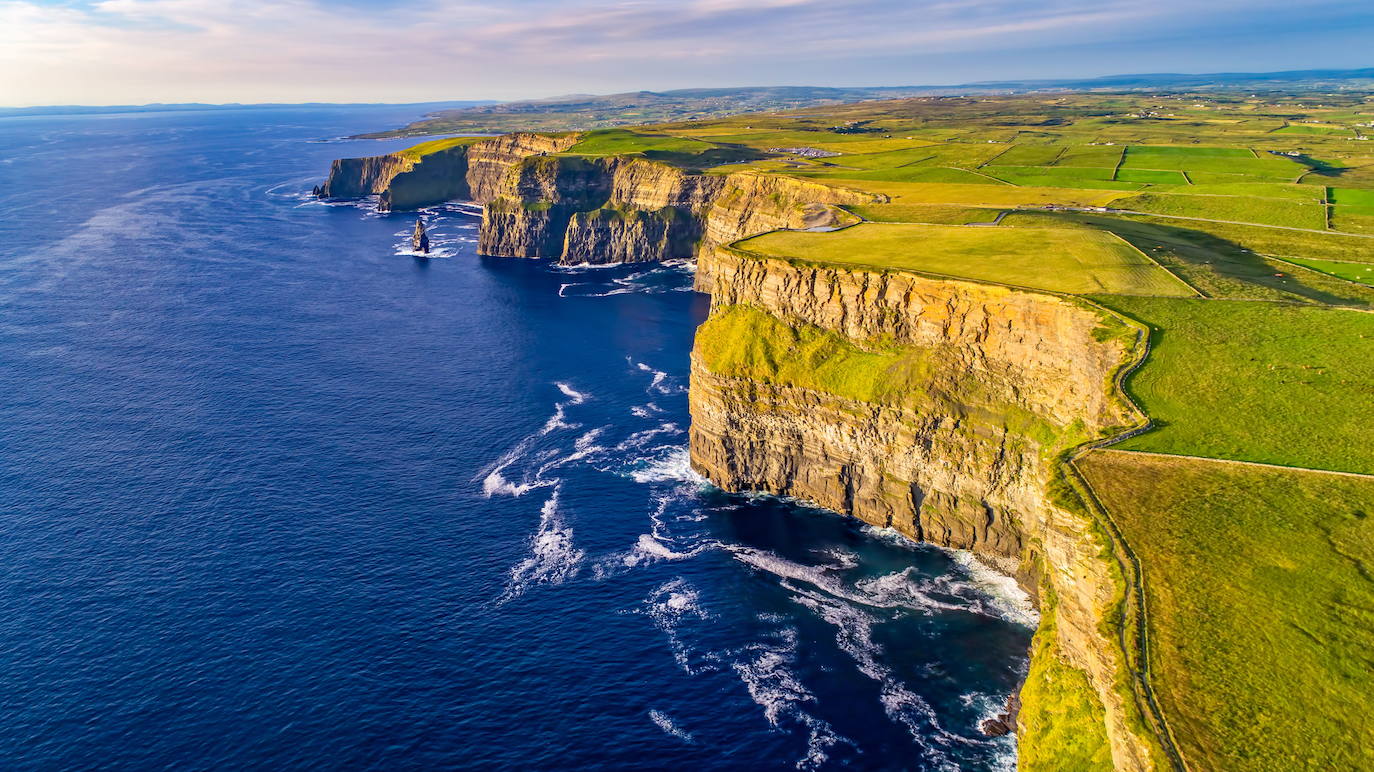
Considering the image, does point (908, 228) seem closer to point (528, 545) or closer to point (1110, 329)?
point (1110, 329)

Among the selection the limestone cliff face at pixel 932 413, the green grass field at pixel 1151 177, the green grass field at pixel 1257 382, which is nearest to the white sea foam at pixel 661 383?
the limestone cliff face at pixel 932 413

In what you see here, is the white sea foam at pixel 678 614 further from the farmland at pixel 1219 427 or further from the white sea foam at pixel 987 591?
the farmland at pixel 1219 427

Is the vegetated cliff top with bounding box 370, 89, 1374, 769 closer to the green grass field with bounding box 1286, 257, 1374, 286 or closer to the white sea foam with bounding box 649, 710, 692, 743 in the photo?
the green grass field with bounding box 1286, 257, 1374, 286

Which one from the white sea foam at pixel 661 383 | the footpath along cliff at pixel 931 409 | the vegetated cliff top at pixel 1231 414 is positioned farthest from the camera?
the white sea foam at pixel 661 383

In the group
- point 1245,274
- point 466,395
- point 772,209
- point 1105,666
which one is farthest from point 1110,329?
point 772,209

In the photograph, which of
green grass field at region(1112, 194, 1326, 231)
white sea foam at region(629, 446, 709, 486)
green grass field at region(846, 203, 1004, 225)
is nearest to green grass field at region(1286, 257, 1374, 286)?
green grass field at region(1112, 194, 1326, 231)

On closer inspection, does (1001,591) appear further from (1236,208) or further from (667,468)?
(1236,208)

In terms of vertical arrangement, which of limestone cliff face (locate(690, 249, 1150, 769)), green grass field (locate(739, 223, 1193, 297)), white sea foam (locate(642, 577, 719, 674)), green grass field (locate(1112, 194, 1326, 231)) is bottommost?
white sea foam (locate(642, 577, 719, 674))
